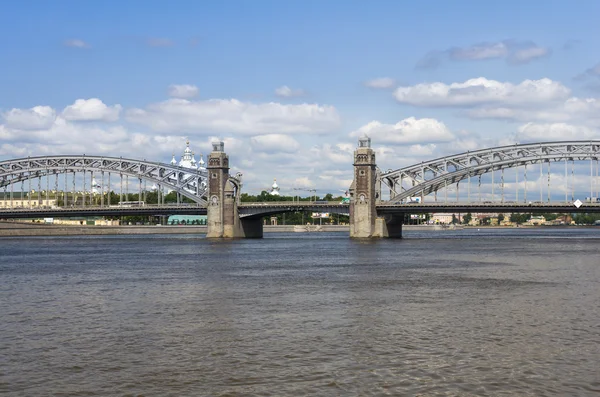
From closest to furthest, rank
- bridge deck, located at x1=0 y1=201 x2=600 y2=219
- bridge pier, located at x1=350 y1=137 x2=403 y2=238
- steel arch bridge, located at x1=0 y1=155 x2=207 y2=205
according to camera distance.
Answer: bridge deck, located at x1=0 y1=201 x2=600 y2=219
bridge pier, located at x1=350 y1=137 x2=403 y2=238
steel arch bridge, located at x1=0 y1=155 x2=207 y2=205

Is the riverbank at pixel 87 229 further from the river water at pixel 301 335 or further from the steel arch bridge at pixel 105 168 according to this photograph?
the river water at pixel 301 335

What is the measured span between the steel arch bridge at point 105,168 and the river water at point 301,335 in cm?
9552

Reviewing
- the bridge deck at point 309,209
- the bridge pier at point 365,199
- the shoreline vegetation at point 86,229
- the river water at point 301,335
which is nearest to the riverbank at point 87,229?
the shoreline vegetation at point 86,229

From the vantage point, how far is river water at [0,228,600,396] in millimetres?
19766

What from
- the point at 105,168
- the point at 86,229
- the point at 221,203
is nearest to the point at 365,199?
the point at 221,203

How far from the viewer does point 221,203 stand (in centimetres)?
12319

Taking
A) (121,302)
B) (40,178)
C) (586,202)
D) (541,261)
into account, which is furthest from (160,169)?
(121,302)

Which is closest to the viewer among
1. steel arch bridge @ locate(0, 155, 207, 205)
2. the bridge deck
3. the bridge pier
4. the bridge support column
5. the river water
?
the river water

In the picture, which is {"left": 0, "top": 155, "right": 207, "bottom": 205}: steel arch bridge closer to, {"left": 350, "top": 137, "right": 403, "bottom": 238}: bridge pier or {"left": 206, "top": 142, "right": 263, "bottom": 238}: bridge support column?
{"left": 206, "top": 142, "right": 263, "bottom": 238}: bridge support column

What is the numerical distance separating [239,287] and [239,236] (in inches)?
3290

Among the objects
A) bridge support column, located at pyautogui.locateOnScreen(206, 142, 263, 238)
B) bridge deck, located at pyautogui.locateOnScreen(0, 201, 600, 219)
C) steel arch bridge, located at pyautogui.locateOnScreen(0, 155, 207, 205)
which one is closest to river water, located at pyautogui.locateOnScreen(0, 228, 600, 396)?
bridge deck, located at pyautogui.locateOnScreen(0, 201, 600, 219)

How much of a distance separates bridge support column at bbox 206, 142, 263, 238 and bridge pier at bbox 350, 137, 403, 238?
17.5 metres

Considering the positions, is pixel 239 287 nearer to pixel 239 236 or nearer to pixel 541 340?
pixel 541 340

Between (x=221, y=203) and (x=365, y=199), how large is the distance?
20892 mm
